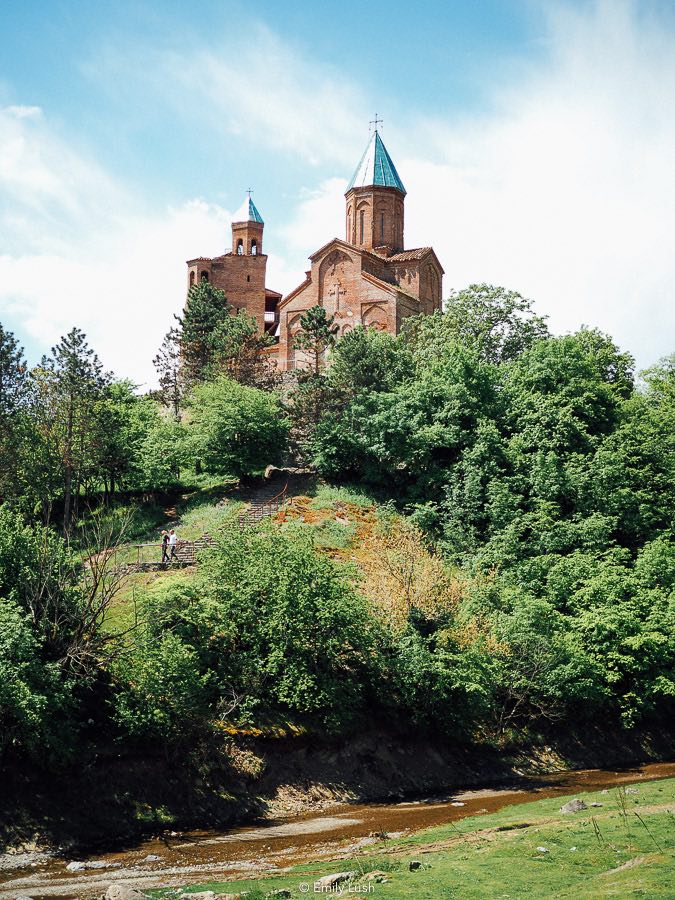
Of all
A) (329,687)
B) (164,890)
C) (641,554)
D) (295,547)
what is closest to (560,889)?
(164,890)

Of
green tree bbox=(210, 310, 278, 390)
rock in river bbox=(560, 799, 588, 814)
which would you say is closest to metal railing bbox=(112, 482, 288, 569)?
green tree bbox=(210, 310, 278, 390)

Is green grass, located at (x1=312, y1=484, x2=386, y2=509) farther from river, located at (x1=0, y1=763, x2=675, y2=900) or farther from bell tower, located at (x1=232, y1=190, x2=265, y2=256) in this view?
bell tower, located at (x1=232, y1=190, x2=265, y2=256)

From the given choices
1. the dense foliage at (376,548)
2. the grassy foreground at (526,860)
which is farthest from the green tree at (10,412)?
the grassy foreground at (526,860)

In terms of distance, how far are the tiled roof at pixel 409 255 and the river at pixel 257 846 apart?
46089 mm

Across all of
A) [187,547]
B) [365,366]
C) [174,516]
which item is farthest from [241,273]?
[187,547]

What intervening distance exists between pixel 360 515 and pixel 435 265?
110 ft

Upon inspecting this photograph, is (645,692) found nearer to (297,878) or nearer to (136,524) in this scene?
(297,878)

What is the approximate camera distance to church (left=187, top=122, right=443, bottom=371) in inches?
2591

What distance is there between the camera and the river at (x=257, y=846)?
1923 centimetres

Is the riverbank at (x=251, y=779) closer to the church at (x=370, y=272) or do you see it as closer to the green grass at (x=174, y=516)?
the green grass at (x=174, y=516)

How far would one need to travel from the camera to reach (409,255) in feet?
225

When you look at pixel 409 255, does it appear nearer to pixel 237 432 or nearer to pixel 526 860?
pixel 237 432

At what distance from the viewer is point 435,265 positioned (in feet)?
231

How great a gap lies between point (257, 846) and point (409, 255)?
2066 inches
